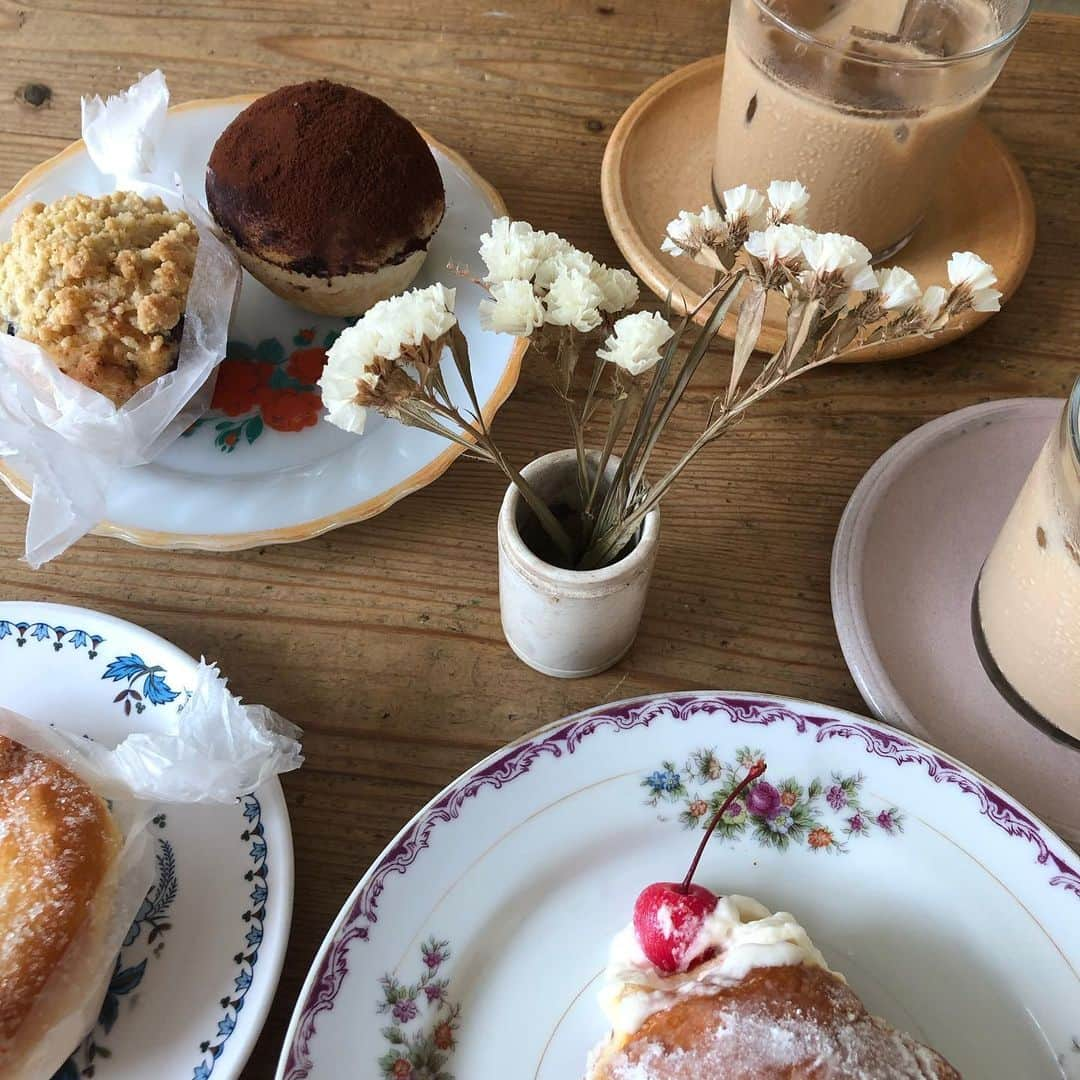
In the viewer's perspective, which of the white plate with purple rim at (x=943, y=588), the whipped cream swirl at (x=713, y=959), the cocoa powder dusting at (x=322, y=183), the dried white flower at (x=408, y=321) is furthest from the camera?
the cocoa powder dusting at (x=322, y=183)

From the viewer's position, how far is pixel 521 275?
0.54 meters

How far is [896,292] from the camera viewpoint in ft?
1.75

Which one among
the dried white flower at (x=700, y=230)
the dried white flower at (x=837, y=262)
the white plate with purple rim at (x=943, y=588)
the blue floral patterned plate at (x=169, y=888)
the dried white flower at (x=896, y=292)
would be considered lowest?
the blue floral patterned plate at (x=169, y=888)

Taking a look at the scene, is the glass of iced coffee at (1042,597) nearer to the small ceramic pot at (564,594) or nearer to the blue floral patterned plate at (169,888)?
the small ceramic pot at (564,594)

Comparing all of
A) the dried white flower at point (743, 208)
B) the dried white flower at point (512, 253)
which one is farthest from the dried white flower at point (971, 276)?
the dried white flower at point (512, 253)

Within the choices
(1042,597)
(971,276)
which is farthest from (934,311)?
(1042,597)

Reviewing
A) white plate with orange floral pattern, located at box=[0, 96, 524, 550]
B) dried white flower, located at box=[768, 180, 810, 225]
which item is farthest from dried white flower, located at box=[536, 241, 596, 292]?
white plate with orange floral pattern, located at box=[0, 96, 524, 550]

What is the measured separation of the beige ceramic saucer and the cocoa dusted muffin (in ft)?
0.70

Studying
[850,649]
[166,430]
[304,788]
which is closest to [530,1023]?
[304,788]

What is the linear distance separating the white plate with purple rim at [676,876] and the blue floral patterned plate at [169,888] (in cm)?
6

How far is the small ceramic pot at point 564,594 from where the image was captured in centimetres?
68

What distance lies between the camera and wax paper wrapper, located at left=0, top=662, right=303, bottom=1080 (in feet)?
2.20

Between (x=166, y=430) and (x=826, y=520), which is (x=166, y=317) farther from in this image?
(x=826, y=520)

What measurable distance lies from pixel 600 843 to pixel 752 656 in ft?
0.73
